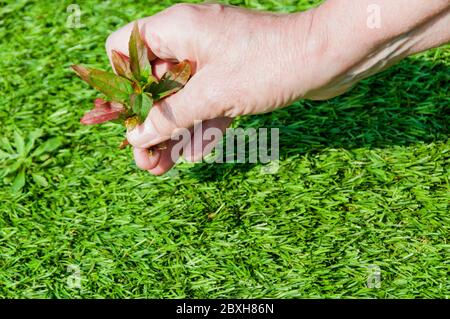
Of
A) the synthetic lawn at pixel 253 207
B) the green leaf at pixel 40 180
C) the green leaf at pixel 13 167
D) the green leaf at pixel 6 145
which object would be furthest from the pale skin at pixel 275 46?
the green leaf at pixel 6 145

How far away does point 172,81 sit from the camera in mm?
2826

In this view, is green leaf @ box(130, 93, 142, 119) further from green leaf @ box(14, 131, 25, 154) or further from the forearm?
green leaf @ box(14, 131, 25, 154)

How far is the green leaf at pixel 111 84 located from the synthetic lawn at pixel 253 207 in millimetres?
755

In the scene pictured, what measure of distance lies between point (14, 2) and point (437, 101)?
2.78 meters

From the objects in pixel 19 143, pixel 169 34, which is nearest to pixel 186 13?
pixel 169 34

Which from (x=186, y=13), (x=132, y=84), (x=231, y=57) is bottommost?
(x=132, y=84)

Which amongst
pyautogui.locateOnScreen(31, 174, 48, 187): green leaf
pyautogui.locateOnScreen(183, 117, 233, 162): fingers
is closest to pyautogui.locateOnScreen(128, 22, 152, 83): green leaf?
pyautogui.locateOnScreen(183, 117, 233, 162): fingers

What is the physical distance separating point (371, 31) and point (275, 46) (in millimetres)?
351

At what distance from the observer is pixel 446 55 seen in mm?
4055

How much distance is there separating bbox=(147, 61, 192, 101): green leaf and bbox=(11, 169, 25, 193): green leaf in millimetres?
1117

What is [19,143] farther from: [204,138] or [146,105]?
[146,105]

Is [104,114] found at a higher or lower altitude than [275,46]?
lower

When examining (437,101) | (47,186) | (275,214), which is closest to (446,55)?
(437,101)

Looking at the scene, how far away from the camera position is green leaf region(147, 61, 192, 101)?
279 centimetres
